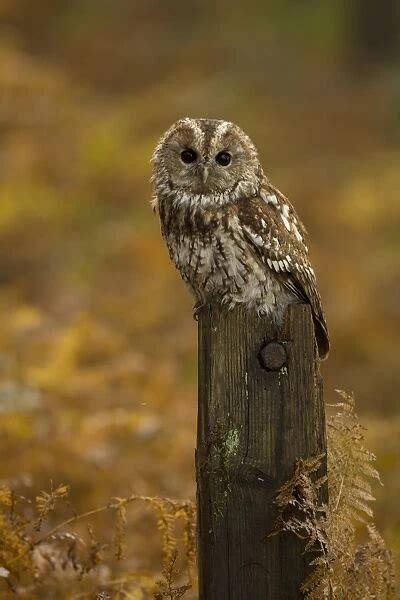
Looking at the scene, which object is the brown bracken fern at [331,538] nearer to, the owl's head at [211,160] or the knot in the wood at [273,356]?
the knot in the wood at [273,356]

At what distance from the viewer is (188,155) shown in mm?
4008

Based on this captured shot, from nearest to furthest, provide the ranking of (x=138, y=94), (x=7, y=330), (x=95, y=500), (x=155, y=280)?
(x=95, y=500) < (x=7, y=330) < (x=155, y=280) < (x=138, y=94)

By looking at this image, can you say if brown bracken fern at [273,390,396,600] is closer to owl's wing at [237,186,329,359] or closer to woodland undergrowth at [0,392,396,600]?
woodland undergrowth at [0,392,396,600]

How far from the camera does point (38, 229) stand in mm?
9742

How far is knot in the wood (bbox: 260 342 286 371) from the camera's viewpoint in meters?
2.68

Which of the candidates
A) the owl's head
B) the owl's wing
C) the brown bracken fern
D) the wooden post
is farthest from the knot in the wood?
the owl's head

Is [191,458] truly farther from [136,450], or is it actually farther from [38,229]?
[38,229]

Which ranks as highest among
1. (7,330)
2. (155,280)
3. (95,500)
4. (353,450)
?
(155,280)

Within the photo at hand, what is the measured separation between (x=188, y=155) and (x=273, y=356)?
1539 millimetres

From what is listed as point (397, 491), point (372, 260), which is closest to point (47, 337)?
point (397, 491)

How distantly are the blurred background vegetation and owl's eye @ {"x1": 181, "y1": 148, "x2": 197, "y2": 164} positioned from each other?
1050 mm

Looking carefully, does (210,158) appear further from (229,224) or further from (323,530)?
(323,530)

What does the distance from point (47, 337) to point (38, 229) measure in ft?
10.0

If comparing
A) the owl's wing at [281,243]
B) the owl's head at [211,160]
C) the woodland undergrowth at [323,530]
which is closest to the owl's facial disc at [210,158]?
the owl's head at [211,160]
